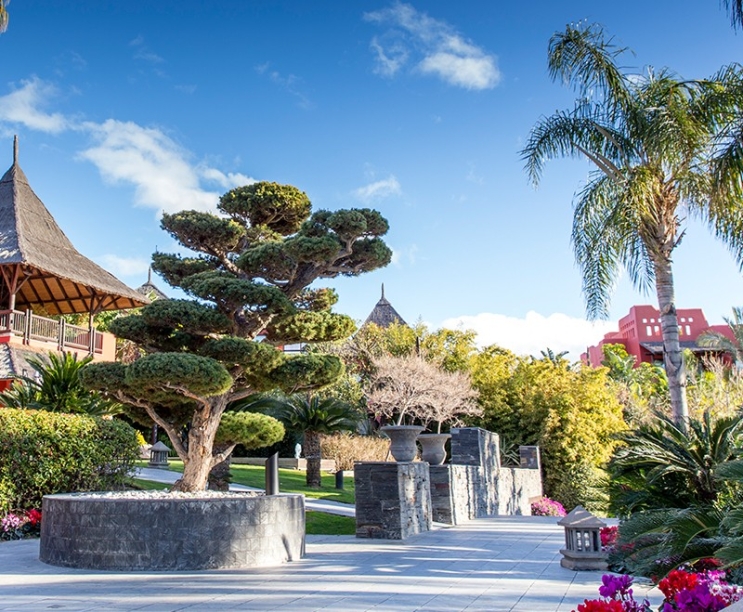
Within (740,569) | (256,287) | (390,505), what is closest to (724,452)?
(740,569)

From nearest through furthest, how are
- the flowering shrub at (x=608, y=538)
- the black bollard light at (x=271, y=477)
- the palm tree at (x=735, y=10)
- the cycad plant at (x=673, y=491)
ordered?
1. the cycad plant at (x=673, y=491)
2. the palm tree at (x=735, y=10)
3. the flowering shrub at (x=608, y=538)
4. the black bollard light at (x=271, y=477)

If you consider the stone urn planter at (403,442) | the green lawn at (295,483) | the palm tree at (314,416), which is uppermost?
the palm tree at (314,416)

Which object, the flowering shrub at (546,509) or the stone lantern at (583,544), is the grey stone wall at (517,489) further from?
the stone lantern at (583,544)

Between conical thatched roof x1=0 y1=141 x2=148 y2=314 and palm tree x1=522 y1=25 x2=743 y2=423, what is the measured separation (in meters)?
15.8

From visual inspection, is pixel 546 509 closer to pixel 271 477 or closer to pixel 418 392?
pixel 418 392

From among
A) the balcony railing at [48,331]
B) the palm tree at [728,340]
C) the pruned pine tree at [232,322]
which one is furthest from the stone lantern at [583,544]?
the palm tree at [728,340]

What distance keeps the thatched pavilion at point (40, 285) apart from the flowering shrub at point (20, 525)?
8.91m

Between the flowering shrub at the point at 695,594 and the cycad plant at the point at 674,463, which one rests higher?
the cycad plant at the point at 674,463

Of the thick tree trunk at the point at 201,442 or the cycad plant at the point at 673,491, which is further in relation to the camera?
the thick tree trunk at the point at 201,442

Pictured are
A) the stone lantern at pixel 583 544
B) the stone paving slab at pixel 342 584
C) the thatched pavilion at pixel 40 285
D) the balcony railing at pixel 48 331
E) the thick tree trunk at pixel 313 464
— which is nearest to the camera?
the stone paving slab at pixel 342 584

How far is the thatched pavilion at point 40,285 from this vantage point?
67.2ft

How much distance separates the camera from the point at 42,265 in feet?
66.5

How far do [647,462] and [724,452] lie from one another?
845mm

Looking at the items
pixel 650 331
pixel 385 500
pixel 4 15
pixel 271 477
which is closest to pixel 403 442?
pixel 385 500
